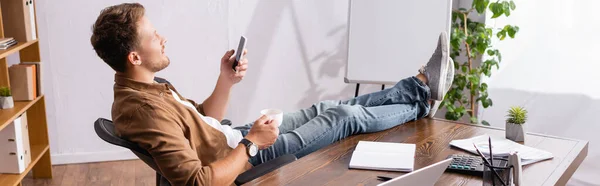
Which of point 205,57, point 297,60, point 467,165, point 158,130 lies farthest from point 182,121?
point 297,60

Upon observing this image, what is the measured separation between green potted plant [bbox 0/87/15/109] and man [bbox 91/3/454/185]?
116cm

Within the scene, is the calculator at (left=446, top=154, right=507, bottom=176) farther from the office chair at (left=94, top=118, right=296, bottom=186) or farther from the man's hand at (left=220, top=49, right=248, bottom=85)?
the man's hand at (left=220, top=49, right=248, bottom=85)

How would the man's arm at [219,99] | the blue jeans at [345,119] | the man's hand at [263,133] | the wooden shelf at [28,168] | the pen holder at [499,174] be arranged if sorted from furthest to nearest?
the wooden shelf at [28,168], the man's arm at [219,99], the blue jeans at [345,119], the man's hand at [263,133], the pen holder at [499,174]

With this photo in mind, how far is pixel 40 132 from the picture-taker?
3.53m

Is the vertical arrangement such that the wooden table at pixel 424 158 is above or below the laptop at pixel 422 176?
below

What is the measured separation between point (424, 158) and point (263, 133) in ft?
1.86

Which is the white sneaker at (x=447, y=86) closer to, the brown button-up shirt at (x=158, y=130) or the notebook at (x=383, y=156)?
the notebook at (x=383, y=156)

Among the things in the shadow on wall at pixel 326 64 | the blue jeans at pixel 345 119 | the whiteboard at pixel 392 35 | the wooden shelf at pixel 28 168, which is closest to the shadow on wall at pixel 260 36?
the shadow on wall at pixel 326 64

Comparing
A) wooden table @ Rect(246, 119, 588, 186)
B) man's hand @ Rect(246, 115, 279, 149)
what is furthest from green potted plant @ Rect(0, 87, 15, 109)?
wooden table @ Rect(246, 119, 588, 186)

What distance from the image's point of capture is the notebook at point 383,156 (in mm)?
1997

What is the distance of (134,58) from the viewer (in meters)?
1.99

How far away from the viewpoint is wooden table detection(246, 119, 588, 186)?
1903 millimetres

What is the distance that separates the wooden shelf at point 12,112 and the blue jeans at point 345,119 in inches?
44.8

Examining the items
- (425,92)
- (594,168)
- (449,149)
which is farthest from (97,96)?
(594,168)
